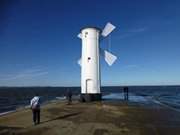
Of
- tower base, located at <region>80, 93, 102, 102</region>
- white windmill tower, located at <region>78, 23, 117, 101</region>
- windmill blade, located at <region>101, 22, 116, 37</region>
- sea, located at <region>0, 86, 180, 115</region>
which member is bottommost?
sea, located at <region>0, 86, 180, 115</region>

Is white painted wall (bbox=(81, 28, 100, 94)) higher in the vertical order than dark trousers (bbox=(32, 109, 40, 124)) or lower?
higher

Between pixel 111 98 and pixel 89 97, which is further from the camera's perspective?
pixel 111 98

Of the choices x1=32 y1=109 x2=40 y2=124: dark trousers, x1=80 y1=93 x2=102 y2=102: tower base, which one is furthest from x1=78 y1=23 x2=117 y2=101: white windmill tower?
x1=32 y1=109 x2=40 y2=124: dark trousers

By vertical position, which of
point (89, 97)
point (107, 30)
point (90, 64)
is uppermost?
point (107, 30)

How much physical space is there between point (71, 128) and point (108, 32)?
1515 centimetres

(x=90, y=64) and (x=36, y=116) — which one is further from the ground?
(x=90, y=64)

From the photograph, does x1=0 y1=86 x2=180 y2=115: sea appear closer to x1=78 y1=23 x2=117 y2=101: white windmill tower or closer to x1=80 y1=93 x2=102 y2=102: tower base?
x1=80 y1=93 x2=102 y2=102: tower base

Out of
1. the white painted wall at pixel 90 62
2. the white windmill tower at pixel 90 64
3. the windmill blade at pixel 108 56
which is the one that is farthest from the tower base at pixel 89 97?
the windmill blade at pixel 108 56

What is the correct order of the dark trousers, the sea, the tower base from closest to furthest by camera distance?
the dark trousers < the tower base < the sea

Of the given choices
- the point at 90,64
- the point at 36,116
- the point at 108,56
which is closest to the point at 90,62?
the point at 90,64

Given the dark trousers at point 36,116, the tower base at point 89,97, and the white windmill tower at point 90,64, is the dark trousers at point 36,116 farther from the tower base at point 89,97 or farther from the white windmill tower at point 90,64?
the tower base at point 89,97

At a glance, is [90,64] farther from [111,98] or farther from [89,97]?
[111,98]

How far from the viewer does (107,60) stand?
23656mm

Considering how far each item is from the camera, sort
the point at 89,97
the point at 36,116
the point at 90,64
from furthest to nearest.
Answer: the point at 89,97 → the point at 90,64 → the point at 36,116
